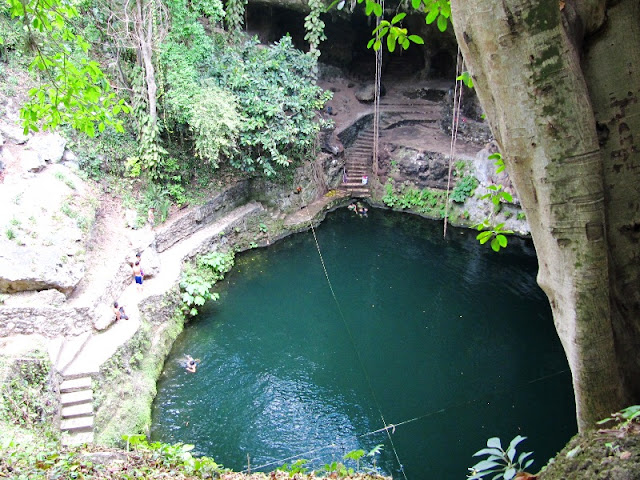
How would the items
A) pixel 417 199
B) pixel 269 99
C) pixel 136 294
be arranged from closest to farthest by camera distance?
pixel 136 294
pixel 269 99
pixel 417 199

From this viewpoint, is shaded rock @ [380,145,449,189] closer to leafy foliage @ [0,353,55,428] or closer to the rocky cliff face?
the rocky cliff face

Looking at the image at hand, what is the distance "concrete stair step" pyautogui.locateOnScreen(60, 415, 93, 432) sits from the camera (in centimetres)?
748

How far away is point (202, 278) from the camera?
37.8 feet

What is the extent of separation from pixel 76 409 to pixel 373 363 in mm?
4971

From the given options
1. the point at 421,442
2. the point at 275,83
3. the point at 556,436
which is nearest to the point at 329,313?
the point at 421,442

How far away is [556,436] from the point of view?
8203mm

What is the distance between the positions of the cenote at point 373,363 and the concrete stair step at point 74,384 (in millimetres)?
1181

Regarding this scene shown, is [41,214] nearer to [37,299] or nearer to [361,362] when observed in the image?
[37,299]

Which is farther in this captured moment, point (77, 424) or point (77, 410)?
point (77, 410)

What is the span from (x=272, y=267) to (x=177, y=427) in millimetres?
5409

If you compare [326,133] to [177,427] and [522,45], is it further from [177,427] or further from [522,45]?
[522,45]

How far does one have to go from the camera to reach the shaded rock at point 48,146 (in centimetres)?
1120

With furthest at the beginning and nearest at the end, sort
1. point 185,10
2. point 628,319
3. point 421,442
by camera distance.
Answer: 1. point 185,10
2. point 421,442
3. point 628,319

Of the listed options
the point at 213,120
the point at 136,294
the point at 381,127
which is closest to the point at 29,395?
the point at 136,294
